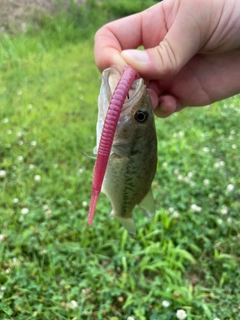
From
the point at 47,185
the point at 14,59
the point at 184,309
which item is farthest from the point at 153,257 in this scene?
the point at 14,59

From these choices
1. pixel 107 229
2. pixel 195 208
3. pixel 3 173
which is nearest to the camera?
pixel 107 229

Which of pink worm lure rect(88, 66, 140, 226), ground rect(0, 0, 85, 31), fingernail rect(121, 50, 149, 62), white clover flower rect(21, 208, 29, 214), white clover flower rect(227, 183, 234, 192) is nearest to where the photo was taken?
pink worm lure rect(88, 66, 140, 226)

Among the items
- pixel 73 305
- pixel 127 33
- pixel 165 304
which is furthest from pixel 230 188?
pixel 127 33

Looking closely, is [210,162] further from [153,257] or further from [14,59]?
[14,59]

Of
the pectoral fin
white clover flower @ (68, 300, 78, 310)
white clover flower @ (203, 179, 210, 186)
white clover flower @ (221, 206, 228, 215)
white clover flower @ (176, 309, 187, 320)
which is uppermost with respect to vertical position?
the pectoral fin

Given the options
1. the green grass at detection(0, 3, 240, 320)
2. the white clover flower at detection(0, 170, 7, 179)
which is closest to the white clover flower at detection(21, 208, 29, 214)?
the green grass at detection(0, 3, 240, 320)

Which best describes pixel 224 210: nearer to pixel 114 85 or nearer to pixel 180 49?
pixel 180 49

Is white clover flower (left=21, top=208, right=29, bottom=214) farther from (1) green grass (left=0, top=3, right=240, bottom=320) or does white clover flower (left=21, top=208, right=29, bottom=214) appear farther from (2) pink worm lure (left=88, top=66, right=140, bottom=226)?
(2) pink worm lure (left=88, top=66, right=140, bottom=226)

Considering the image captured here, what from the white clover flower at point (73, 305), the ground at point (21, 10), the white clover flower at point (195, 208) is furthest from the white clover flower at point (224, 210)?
the ground at point (21, 10)
